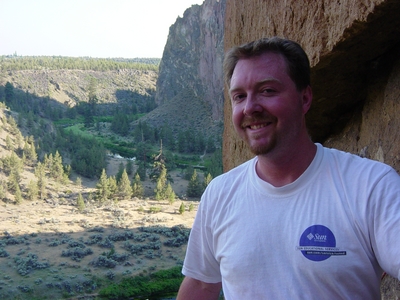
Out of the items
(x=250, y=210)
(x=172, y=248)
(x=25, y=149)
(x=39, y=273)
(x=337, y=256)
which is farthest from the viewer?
(x=25, y=149)

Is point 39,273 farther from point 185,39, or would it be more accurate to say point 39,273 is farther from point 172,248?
point 185,39

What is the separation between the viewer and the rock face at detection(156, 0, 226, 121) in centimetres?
9644

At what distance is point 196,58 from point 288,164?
357 feet

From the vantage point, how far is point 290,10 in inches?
165

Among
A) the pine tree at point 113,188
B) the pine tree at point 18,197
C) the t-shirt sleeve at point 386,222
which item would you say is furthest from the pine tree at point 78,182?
the t-shirt sleeve at point 386,222

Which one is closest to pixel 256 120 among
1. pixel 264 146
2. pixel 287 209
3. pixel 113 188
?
pixel 264 146

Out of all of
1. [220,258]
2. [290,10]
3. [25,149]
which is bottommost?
[25,149]

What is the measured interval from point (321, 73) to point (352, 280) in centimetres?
219

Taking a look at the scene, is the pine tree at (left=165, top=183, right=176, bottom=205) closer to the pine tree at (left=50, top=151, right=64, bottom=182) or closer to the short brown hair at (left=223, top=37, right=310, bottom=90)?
the pine tree at (left=50, top=151, right=64, bottom=182)

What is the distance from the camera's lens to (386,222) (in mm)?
1730

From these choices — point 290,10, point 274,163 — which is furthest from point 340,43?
point 274,163

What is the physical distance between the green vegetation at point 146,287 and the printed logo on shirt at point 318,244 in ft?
76.1

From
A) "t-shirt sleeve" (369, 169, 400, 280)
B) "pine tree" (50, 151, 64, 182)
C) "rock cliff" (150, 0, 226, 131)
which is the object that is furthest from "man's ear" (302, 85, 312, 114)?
"rock cliff" (150, 0, 226, 131)

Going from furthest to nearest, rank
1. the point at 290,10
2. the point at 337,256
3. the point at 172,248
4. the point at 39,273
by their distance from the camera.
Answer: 1. the point at 172,248
2. the point at 39,273
3. the point at 290,10
4. the point at 337,256
